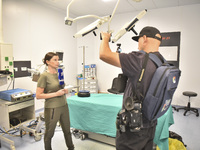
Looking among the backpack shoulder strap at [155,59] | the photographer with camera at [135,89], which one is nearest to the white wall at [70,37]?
the photographer with camera at [135,89]

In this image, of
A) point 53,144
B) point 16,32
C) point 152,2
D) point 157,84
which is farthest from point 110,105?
point 152,2

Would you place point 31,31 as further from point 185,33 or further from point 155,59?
point 185,33

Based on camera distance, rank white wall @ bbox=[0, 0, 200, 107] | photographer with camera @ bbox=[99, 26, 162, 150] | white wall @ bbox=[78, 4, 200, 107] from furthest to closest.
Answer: white wall @ bbox=[78, 4, 200, 107], white wall @ bbox=[0, 0, 200, 107], photographer with camera @ bbox=[99, 26, 162, 150]

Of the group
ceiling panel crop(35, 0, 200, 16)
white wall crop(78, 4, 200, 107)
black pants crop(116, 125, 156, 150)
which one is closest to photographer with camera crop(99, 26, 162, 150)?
black pants crop(116, 125, 156, 150)

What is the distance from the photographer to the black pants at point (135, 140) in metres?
1.23

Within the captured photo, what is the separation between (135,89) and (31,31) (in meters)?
3.66

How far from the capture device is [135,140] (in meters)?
1.24

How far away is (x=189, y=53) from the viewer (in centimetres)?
458

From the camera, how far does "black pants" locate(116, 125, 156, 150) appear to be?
1.23 metres

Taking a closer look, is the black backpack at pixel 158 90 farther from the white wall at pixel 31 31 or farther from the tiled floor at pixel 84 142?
the white wall at pixel 31 31

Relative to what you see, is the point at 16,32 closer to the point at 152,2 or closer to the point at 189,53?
the point at 152,2

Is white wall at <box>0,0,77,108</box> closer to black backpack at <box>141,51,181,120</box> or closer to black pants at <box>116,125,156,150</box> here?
black pants at <box>116,125,156,150</box>

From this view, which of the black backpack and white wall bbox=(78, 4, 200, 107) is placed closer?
the black backpack

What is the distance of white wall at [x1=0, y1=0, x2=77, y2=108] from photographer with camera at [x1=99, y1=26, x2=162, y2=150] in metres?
3.09
